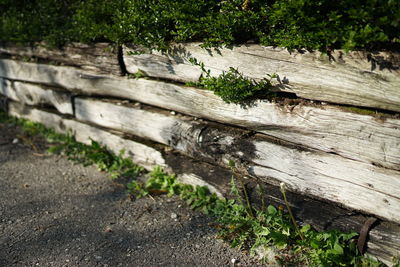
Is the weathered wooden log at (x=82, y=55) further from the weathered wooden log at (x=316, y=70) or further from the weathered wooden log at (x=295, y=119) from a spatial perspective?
the weathered wooden log at (x=316, y=70)

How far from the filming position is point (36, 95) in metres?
5.61

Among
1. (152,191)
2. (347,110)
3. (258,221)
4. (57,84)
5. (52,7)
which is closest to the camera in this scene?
(347,110)

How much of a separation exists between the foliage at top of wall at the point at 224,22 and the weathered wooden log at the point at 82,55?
0.38 feet

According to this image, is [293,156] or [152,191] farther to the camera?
[152,191]

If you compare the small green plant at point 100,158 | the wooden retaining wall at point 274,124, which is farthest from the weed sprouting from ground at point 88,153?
the wooden retaining wall at point 274,124

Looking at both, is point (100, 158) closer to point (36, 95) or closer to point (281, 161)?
point (36, 95)

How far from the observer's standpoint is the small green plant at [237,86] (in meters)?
3.04

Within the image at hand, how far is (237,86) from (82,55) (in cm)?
235

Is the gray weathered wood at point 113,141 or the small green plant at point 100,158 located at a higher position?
the gray weathered wood at point 113,141

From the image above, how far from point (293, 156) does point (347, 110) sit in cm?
55

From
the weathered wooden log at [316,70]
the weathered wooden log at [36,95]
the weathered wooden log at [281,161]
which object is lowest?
the weathered wooden log at [36,95]

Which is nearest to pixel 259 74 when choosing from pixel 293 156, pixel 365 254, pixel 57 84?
pixel 293 156

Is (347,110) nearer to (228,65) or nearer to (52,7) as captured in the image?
(228,65)

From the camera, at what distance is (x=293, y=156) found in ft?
9.87
